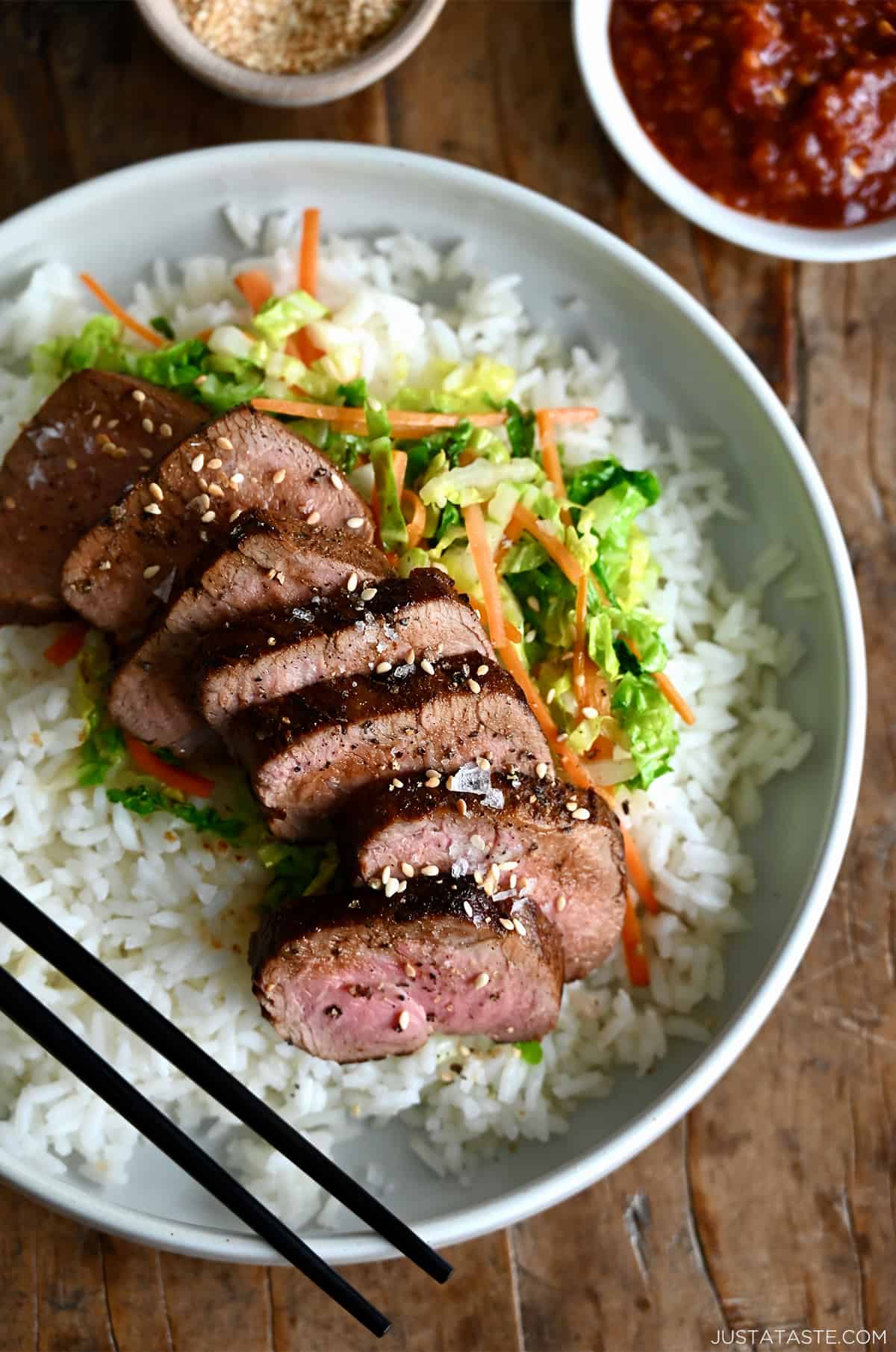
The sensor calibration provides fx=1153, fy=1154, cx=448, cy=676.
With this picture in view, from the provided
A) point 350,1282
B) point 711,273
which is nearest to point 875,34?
point 711,273

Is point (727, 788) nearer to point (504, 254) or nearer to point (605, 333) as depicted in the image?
point (605, 333)

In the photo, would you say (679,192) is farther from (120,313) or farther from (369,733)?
(369,733)

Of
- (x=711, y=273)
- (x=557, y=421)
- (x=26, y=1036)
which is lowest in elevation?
(x=26, y=1036)

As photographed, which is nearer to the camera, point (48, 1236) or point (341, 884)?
point (341, 884)

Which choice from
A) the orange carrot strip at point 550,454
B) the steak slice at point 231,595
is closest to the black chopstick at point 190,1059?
the steak slice at point 231,595

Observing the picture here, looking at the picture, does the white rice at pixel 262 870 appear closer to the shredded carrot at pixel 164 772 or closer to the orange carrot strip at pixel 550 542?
the shredded carrot at pixel 164 772

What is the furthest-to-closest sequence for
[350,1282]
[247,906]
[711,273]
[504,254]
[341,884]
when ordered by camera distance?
[711,273] < [504,254] < [350,1282] < [247,906] < [341,884]

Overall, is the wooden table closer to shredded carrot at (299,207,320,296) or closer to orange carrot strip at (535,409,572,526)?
shredded carrot at (299,207,320,296)
